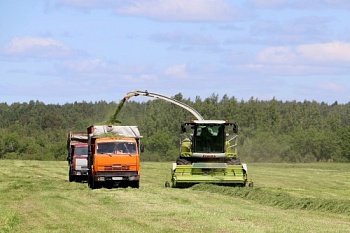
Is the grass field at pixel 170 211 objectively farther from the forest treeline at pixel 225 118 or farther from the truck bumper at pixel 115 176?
the forest treeline at pixel 225 118

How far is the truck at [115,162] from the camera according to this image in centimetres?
3431

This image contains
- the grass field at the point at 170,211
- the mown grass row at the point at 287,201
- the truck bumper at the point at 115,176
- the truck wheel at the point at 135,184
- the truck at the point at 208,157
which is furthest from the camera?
the truck wheel at the point at 135,184

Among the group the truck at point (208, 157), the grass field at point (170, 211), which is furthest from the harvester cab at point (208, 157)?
the grass field at point (170, 211)

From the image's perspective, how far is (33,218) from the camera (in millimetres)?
20484

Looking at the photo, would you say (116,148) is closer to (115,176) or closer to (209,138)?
(115,176)

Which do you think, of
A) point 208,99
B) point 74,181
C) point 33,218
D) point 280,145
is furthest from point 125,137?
point 208,99

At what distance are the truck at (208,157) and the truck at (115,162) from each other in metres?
1.62

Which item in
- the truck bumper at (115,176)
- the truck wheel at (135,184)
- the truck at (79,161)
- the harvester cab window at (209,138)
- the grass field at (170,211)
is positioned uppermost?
the harvester cab window at (209,138)

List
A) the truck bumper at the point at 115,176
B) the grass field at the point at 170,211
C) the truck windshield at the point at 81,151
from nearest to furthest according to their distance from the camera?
the grass field at the point at 170,211
the truck bumper at the point at 115,176
the truck windshield at the point at 81,151

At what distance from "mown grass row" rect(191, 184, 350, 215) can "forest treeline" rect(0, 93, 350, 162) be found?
204ft

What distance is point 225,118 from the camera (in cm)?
13962

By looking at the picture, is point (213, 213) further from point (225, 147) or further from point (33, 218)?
point (225, 147)

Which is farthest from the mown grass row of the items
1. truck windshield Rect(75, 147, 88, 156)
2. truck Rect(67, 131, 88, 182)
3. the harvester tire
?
truck windshield Rect(75, 147, 88, 156)

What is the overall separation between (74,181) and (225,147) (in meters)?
10.5
